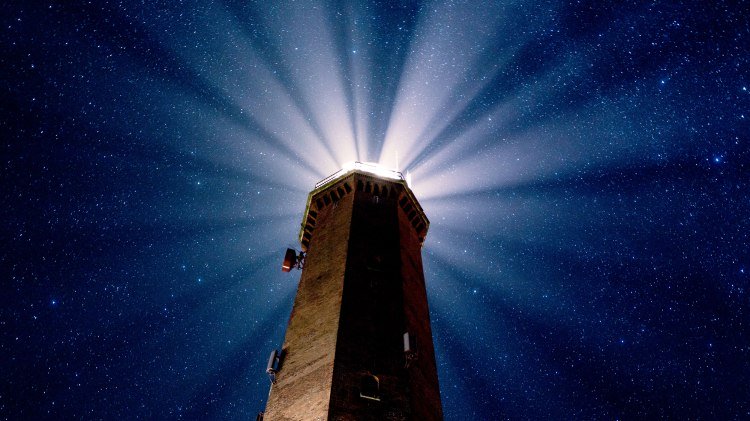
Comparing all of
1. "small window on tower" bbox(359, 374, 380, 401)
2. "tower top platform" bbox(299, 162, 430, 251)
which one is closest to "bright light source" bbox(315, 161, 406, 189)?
"tower top platform" bbox(299, 162, 430, 251)

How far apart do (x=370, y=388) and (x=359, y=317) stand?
7.72 ft

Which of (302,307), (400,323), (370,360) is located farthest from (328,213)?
(370,360)

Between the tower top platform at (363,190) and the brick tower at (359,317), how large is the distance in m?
0.05

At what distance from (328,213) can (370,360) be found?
8.31 meters

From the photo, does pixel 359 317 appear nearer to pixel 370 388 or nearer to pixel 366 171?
pixel 370 388

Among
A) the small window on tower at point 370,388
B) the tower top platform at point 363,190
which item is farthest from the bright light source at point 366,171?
the small window on tower at point 370,388

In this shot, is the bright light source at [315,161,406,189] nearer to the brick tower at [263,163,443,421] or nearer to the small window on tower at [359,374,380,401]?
the brick tower at [263,163,443,421]

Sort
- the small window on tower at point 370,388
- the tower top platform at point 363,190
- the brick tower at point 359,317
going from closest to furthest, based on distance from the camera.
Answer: the small window on tower at point 370,388
the brick tower at point 359,317
the tower top platform at point 363,190

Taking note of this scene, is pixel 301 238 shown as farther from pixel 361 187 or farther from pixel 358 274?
pixel 358 274

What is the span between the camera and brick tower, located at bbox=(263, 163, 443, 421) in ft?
38.0

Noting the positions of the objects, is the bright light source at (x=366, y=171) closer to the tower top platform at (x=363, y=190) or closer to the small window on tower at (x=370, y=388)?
the tower top platform at (x=363, y=190)

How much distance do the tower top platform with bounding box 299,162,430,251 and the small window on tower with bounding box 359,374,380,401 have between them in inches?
355

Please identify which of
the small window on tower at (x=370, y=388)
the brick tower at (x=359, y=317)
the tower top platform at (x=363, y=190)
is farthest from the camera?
the tower top platform at (x=363, y=190)

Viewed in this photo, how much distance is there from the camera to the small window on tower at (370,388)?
11437 mm
